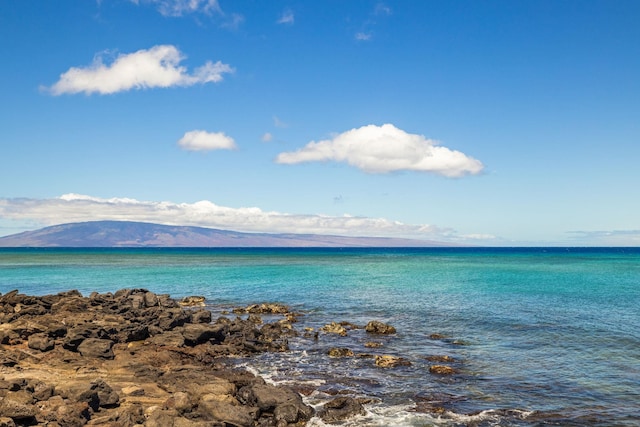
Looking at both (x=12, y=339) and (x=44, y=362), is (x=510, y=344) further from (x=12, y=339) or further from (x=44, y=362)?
(x=12, y=339)

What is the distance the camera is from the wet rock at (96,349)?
31434 millimetres

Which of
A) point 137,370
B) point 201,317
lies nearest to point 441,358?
point 137,370

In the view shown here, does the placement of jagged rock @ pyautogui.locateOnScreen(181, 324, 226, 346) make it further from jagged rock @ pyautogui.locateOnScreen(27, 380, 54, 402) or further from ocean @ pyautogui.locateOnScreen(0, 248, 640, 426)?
jagged rock @ pyautogui.locateOnScreen(27, 380, 54, 402)

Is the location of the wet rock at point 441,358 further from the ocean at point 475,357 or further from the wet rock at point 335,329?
the wet rock at point 335,329

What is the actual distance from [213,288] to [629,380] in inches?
2605

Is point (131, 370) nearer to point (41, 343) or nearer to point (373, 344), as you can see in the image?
point (41, 343)

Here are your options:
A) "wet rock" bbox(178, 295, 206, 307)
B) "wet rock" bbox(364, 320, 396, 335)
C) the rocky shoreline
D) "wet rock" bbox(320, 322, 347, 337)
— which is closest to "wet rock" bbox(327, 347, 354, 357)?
the rocky shoreline

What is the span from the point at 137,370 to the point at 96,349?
181 inches

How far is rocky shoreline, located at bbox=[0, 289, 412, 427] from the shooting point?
21125 mm

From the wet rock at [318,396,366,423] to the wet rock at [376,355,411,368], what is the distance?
26.0ft

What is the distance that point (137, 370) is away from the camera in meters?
29.1

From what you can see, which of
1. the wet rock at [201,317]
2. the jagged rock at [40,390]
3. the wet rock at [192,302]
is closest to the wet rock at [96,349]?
the jagged rock at [40,390]

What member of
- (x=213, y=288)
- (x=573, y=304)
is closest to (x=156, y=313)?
(x=213, y=288)

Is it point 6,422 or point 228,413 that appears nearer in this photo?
point 6,422
